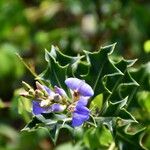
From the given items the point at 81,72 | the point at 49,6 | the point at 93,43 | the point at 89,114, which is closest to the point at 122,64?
the point at 81,72

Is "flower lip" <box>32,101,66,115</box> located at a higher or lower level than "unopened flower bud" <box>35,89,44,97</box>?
lower

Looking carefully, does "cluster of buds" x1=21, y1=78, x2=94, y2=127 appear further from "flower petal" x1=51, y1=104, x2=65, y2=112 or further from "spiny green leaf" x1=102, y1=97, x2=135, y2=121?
"spiny green leaf" x1=102, y1=97, x2=135, y2=121

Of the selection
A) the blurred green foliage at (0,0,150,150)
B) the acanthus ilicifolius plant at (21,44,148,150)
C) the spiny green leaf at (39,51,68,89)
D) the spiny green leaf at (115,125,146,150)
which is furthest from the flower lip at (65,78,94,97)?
the blurred green foliage at (0,0,150,150)

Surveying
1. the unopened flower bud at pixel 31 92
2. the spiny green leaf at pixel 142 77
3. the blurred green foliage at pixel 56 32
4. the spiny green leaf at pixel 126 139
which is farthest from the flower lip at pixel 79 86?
the blurred green foliage at pixel 56 32

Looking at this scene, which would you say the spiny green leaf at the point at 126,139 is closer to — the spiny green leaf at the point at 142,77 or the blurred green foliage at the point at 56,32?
the spiny green leaf at the point at 142,77

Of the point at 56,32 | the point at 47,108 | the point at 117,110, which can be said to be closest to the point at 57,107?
the point at 47,108
